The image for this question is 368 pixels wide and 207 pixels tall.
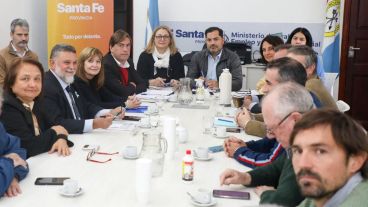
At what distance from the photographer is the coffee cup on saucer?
170cm

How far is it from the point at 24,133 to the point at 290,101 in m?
1.42

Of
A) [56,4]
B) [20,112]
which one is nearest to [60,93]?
[20,112]

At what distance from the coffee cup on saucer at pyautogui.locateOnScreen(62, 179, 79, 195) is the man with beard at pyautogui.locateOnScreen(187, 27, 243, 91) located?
3391 millimetres

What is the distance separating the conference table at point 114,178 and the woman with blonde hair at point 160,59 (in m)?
2.61

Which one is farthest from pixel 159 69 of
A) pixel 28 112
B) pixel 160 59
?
pixel 28 112

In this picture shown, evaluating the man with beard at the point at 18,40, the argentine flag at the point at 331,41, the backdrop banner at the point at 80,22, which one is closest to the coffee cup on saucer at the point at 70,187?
the man with beard at the point at 18,40

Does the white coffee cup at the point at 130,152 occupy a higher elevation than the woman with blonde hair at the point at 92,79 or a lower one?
lower

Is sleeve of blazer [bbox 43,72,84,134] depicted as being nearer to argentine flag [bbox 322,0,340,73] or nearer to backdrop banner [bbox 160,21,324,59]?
backdrop banner [bbox 160,21,324,59]

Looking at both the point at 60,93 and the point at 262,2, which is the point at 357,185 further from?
the point at 262,2

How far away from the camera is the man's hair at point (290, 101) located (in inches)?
65.6

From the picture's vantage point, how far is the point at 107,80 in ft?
13.7

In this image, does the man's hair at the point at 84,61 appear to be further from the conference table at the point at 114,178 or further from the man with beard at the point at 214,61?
the man with beard at the point at 214,61

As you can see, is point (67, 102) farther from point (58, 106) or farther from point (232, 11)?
point (232, 11)

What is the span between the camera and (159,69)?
17.1ft
